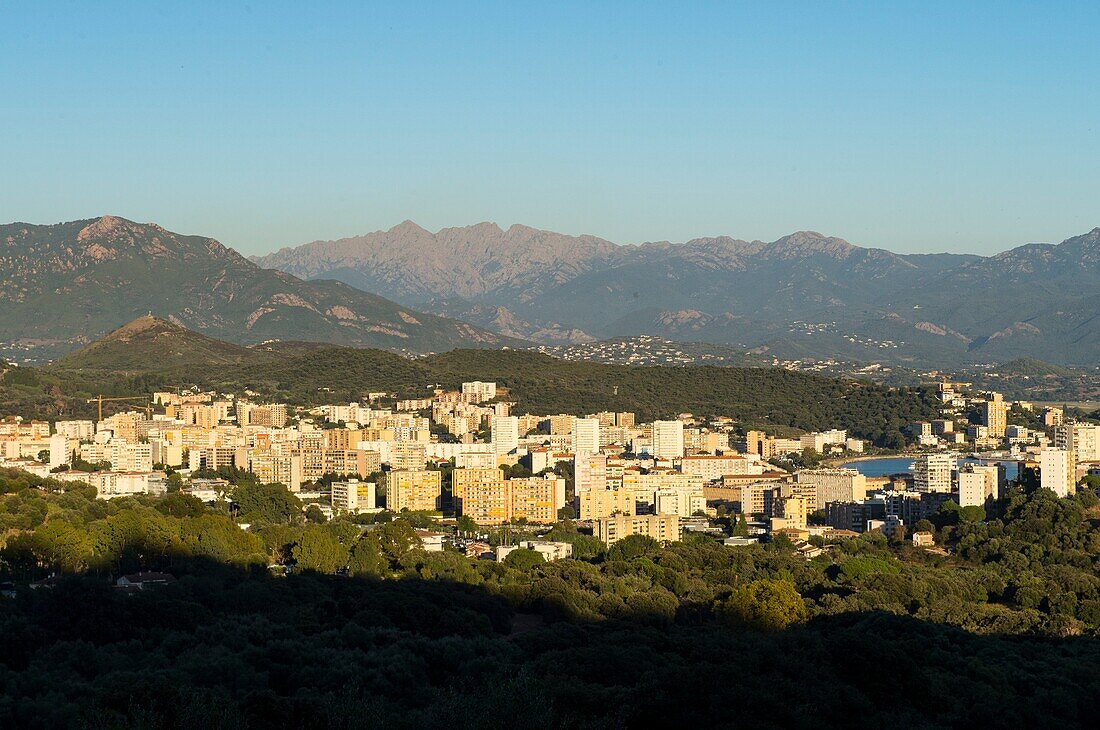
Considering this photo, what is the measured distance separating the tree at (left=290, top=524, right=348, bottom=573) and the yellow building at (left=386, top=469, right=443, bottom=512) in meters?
10.3

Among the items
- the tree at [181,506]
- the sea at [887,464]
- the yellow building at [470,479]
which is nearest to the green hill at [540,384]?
the sea at [887,464]

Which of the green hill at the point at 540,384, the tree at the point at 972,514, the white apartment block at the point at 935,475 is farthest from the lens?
the green hill at the point at 540,384

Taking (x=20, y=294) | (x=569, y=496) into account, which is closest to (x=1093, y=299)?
(x=20, y=294)

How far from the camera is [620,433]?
53500 millimetres

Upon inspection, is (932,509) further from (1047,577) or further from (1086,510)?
(1047,577)

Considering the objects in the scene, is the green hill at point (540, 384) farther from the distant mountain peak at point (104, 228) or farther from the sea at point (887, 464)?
the distant mountain peak at point (104, 228)

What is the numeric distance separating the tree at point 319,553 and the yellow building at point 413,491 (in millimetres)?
10305

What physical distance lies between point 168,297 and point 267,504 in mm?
99456

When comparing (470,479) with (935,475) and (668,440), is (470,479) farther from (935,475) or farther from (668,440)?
(668,440)

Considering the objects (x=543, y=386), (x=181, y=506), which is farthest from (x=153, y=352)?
(x=181, y=506)

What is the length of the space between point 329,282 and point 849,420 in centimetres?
8921

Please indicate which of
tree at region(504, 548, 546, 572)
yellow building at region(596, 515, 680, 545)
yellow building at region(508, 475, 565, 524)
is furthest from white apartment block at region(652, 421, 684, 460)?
tree at region(504, 548, 546, 572)

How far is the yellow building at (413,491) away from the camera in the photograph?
1470 inches

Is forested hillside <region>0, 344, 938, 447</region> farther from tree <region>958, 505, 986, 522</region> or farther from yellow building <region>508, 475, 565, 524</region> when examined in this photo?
tree <region>958, 505, 986, 522</region>
